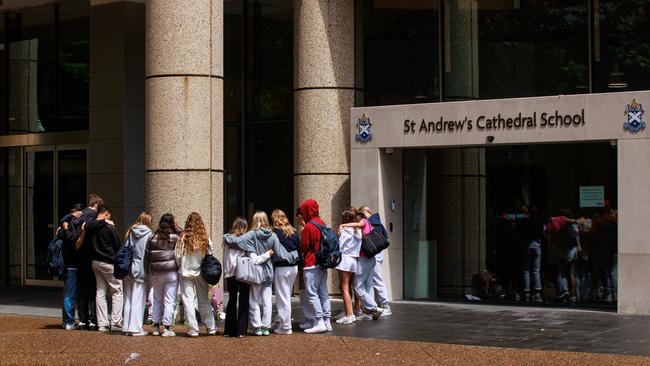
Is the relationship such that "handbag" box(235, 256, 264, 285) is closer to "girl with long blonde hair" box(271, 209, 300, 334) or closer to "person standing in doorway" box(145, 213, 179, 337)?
"girl with long blonde hair" box(271, 209, 300, 334)

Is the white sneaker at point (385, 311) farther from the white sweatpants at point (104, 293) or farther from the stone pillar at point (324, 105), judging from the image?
the white sweatpants at point (104, 293)

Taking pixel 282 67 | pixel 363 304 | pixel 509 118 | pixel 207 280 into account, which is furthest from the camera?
pixel 282 67

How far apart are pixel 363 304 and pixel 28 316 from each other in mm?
5598

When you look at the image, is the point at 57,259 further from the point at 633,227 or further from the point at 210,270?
the point at 633,227

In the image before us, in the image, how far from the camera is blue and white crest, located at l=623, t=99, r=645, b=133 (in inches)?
657

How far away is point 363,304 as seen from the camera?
16750 mm

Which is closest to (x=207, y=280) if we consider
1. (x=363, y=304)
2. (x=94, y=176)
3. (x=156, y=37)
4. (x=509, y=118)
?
(x=363, y=304)

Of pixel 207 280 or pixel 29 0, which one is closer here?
pixel 207 280

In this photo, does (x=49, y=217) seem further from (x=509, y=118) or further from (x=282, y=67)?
(x=509, y=118)

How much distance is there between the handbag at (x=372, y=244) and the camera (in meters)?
16.7

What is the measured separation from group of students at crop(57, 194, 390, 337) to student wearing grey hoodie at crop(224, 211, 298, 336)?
0.01 metres

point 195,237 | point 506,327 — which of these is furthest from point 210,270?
point 506,327

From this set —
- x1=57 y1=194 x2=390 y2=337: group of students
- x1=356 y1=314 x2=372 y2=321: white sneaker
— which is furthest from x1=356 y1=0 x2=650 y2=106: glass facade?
x1=356 y1=314 x2=372 y2=321: white sneaker

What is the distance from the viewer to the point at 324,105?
2019cm
